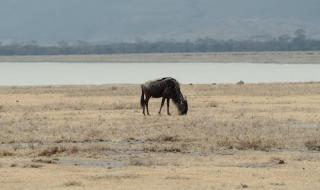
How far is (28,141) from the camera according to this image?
27125mm

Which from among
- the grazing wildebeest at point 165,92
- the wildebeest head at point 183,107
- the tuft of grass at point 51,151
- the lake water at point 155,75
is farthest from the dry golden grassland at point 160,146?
the lake water at point 155,75

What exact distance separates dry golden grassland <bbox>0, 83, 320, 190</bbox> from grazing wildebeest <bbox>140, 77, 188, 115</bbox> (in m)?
0.55

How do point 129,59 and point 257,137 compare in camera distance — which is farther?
point 129,59

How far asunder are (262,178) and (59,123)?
14.4 m

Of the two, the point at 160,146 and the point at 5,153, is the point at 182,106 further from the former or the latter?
the point at 5,153

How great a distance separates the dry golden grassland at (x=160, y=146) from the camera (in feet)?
62.5

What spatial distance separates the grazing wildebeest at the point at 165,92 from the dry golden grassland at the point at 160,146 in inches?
21.8

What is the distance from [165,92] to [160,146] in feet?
39.8

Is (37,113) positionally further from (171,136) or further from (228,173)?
(228,173)

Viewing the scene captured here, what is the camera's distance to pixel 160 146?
25344mm

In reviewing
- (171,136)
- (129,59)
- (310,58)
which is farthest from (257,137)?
(129,59)

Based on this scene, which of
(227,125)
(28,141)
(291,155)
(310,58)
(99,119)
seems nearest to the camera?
(291,155)

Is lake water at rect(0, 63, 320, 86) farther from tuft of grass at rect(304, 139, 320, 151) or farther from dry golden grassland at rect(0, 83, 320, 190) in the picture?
tuft of grass at rect(304, 139, 320, 151)

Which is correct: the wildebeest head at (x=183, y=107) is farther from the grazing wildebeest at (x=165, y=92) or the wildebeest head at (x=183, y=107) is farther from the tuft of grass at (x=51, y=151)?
the tuft of grass at (x=51, y=151)
